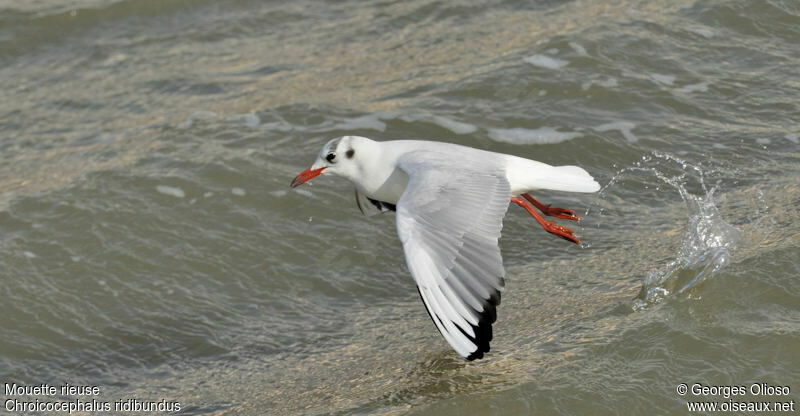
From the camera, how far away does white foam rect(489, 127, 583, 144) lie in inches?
283

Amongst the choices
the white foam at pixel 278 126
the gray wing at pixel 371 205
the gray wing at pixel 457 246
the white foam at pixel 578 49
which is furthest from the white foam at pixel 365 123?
the gray wing at pixel 457 246

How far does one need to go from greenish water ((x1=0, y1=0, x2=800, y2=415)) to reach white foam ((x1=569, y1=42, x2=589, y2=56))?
4cm

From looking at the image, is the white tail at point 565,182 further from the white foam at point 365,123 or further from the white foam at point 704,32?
the white foam at point 704,32

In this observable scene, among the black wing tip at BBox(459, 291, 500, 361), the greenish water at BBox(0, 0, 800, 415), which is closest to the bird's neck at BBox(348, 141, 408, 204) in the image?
Result: the greenish water at BBox(0, 0, 800, 415)

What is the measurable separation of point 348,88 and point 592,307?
402 centimetres

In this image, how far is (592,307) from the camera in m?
4.81

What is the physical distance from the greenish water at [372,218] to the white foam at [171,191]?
0.6 inches

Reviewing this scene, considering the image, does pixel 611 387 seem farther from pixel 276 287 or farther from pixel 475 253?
pixel 276 287

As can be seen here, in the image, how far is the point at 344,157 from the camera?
5.27 meters

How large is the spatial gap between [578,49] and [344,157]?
3.75 m

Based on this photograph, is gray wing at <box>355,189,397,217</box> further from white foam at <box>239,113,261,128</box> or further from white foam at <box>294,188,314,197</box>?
white foam at <box>239,113,261,128</box>

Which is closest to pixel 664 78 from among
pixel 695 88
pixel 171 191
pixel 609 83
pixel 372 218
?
pixel 695 88

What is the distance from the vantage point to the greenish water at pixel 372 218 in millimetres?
4402

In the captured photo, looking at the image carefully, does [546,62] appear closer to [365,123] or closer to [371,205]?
[365,123]
